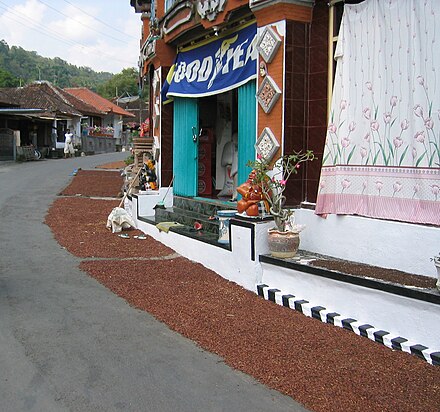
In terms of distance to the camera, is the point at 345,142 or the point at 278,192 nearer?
the point at 345,142

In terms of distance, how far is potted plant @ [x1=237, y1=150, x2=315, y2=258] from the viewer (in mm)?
6211

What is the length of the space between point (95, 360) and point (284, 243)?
2.59 meters

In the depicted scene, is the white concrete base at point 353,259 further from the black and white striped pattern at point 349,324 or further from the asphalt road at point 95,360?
the asphalt road at point 95,360

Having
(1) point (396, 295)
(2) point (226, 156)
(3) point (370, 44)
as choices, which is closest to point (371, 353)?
(1) point (396, 295)

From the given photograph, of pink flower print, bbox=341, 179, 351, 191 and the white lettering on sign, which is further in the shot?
the white lettering on sign

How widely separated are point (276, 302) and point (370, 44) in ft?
9.97

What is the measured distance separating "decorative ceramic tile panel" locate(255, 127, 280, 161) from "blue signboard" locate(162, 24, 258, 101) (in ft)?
3.59

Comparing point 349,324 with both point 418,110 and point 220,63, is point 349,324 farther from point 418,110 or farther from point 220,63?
point 220,63

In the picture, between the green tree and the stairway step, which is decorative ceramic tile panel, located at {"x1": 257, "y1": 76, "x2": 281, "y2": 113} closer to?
the stairway step

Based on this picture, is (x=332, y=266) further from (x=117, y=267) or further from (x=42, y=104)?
(x=42, y=104)

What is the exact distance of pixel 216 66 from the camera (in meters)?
8.98

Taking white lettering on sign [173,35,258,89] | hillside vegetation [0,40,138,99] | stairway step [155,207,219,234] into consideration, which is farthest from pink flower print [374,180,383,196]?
hillside vegetation [0,40,138,99]

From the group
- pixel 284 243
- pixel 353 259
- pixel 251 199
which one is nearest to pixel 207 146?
pixel 251 199

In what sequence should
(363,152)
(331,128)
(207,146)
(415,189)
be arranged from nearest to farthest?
(415,189) → (363,152) → (331,128) → (207,146)
